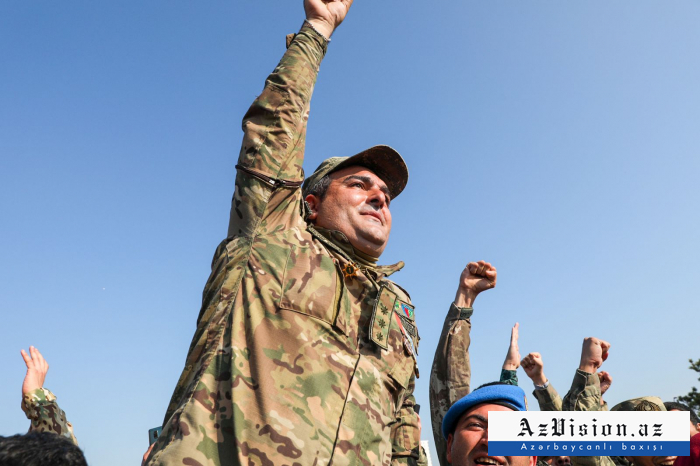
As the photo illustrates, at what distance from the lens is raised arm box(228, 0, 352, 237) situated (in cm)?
257

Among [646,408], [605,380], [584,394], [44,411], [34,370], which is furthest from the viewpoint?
[605,380]

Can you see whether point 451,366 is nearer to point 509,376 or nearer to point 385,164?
point 509,376

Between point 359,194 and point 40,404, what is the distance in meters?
4.58

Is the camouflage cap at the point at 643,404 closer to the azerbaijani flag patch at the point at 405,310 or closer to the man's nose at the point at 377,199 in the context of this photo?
the azerbaijani flag patch at the point at 405,310

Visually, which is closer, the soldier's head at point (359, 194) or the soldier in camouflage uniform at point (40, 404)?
the soldier's head at point (359, 194)

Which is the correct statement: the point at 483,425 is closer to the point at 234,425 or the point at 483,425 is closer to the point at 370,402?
the point at 370,402

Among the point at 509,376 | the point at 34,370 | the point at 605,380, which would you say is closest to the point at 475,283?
the point at 509,376

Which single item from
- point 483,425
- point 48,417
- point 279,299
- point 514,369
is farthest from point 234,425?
point 48,417

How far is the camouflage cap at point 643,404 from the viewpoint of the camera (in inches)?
204

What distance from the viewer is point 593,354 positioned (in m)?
5.45

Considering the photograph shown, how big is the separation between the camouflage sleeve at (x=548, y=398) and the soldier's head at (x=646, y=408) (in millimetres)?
808

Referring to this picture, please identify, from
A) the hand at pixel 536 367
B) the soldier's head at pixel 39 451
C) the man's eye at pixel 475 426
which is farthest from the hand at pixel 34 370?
the hand at pixel 536 367

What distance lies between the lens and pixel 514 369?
511 cm

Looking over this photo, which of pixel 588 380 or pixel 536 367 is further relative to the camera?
pixel 536 367
